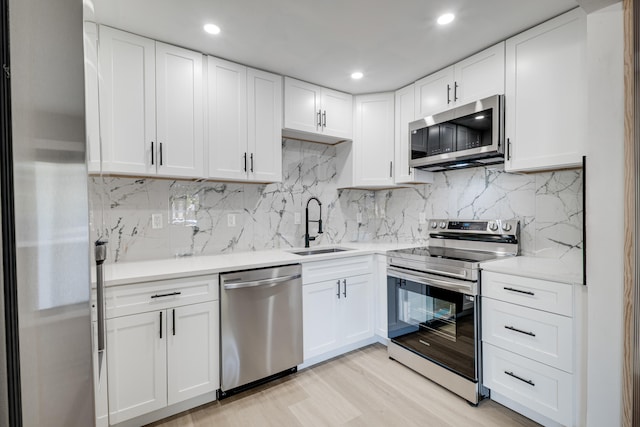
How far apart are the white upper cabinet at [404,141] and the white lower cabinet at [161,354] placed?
201cm

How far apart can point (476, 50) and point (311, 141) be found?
167 cm

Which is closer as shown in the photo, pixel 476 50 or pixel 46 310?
pixel 46 310

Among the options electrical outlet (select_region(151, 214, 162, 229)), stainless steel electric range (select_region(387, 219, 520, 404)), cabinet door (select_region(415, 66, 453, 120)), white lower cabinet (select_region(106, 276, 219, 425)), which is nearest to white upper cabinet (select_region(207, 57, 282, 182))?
electrical outlet (select_region(151, 214, 162, 229))

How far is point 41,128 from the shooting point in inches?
11.9

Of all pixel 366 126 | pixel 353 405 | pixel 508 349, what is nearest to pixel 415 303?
pixel 508 349

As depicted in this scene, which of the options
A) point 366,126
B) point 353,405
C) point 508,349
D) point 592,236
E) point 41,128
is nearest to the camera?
point 41,128

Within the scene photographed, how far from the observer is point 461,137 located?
2.38 m

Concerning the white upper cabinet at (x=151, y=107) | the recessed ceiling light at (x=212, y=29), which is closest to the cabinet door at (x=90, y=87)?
the white upper cabinet at (x=151, y=107)

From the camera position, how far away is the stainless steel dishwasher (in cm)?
200

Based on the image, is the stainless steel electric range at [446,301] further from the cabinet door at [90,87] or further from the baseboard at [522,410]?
the cabinet door at [90,87]

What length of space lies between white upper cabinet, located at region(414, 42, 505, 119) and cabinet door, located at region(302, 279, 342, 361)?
1825mm

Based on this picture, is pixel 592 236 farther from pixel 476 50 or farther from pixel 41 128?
pixel 41 128

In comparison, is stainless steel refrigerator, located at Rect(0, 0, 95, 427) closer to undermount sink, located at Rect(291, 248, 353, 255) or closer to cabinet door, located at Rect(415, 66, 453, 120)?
undermount sink, located at Rect(291, 248, 353, 255)

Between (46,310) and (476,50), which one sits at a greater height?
(476,50)
